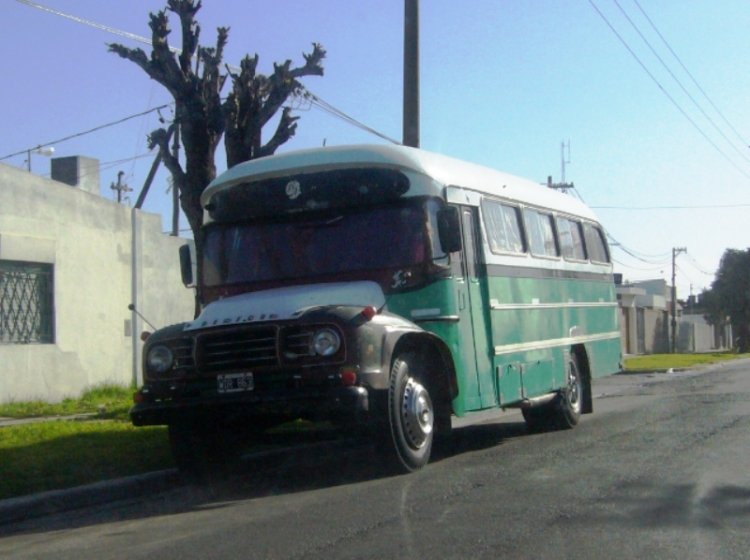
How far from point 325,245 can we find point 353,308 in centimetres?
131

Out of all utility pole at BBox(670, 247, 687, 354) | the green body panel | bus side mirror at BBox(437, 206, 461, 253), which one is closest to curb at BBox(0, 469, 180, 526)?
the green body panel

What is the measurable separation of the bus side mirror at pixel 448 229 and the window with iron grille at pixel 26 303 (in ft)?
30.0

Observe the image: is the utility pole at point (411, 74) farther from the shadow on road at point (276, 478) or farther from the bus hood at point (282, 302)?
the bus hood at point (282, 302)

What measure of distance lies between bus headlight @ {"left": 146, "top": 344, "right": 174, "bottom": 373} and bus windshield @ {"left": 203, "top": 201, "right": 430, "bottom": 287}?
1348mm

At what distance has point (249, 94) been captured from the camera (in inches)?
582

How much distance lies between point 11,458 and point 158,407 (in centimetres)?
211

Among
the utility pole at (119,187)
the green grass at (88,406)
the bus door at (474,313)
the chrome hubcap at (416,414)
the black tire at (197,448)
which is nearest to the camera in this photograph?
the chrome hubcap at (416,414)

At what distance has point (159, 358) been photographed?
29.8 feet

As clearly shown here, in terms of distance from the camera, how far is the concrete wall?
16531mm

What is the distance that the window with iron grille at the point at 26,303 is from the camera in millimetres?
16467

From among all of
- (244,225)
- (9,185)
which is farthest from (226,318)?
(9,185)

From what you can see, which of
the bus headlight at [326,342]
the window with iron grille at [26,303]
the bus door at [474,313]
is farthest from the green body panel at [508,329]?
the window with iron grille at [26,303]

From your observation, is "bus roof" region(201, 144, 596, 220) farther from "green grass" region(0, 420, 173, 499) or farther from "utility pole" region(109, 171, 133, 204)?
"utility pole" region(109, 171, 133, 204)

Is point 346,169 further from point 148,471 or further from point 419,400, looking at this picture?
point 148,471
